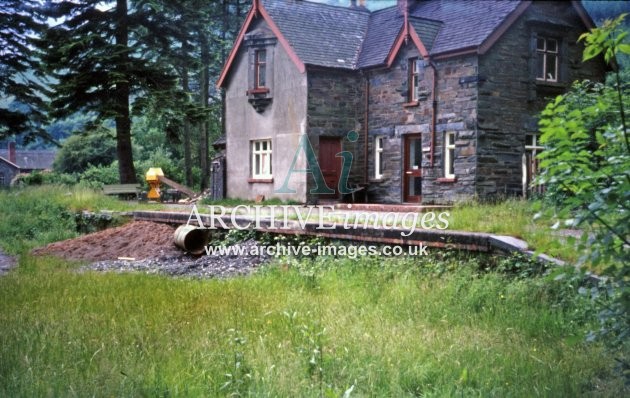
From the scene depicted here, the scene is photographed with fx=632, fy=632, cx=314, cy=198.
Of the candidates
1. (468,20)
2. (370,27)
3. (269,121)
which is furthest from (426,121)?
(269,121)

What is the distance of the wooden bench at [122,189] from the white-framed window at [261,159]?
19.6ft

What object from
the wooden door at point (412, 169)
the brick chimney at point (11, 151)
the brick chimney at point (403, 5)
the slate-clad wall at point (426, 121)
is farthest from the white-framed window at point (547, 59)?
the brick chimney at point (11, 151)

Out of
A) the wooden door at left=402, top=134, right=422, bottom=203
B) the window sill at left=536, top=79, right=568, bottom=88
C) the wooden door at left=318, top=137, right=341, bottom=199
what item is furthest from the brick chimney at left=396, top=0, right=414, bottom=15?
the window sill at left=536, top=79, right=568, bottom=88

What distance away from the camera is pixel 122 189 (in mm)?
13586

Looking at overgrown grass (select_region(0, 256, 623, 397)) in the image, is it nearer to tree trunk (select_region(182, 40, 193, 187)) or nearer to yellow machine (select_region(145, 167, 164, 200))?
tree trunk (select_region(182, 40, 193, 187))

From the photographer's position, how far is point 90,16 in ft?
28.1

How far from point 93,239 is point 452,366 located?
797 centimetres

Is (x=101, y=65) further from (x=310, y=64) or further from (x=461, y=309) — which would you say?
(x=310, y=64)

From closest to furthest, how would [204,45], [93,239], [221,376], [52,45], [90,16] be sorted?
[221,376] < [52,45] < [90,16] < [93,239] < [204,45]

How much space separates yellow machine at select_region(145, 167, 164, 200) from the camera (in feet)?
49.4

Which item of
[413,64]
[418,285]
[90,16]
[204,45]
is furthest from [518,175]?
[90,16]

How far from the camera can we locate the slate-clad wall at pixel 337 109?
59.6 ft

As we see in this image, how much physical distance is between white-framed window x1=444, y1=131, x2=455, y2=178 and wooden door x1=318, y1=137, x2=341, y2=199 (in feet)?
11.7

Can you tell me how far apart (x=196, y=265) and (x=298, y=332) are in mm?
4942
